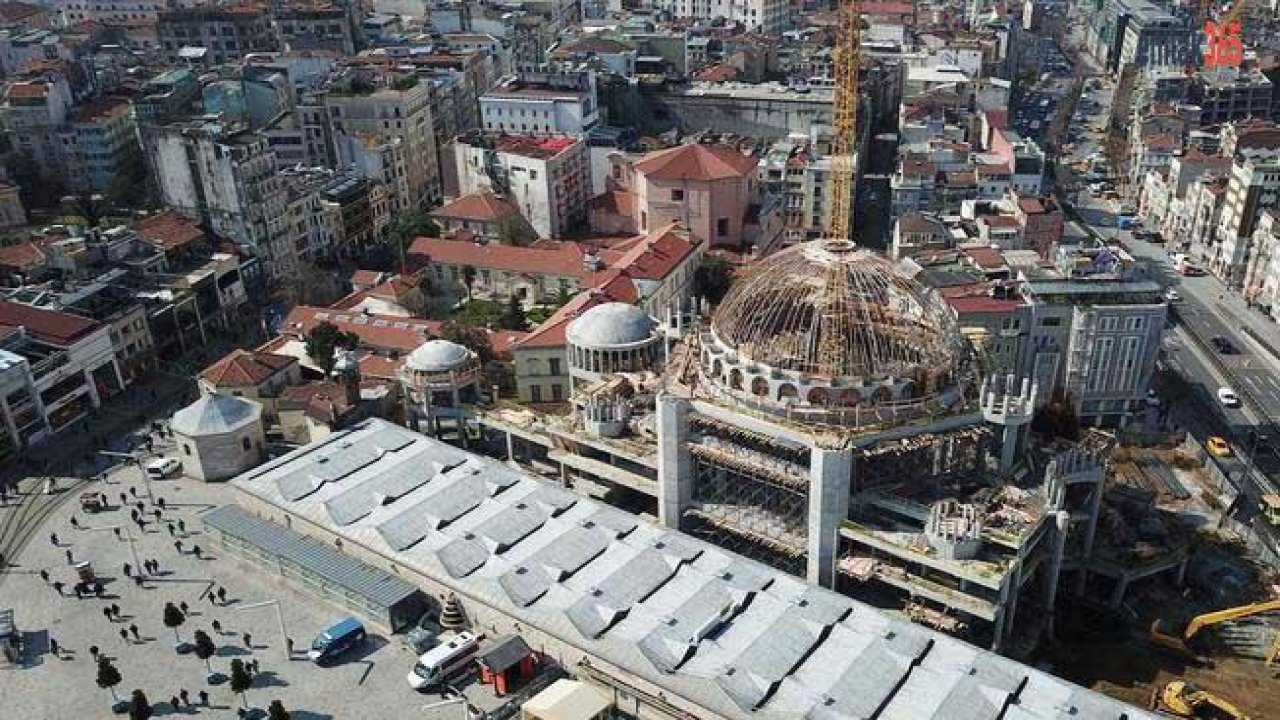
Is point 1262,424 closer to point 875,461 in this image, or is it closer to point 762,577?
point 875,461

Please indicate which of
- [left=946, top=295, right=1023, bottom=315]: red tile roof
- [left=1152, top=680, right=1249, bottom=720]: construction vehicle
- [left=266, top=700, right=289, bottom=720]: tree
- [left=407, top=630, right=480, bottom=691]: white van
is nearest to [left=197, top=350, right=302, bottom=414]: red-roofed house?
[left=407, top=630, right=480, bottom=691]: white van

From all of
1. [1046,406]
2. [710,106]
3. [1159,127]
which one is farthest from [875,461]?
[1159,127]

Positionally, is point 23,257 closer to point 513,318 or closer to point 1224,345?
point 513,318

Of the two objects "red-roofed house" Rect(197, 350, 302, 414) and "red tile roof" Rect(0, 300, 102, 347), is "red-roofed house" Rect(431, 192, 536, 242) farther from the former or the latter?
"red tile roof" Rect(0, 300, 102, 347)

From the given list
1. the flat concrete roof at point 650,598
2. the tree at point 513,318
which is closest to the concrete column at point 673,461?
the flat concrete roof at point 650,598

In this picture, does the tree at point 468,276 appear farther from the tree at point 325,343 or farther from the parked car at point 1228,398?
the parked car at point 1228,398

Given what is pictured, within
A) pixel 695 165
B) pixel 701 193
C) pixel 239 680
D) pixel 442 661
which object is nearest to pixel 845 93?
pixel 701 193
